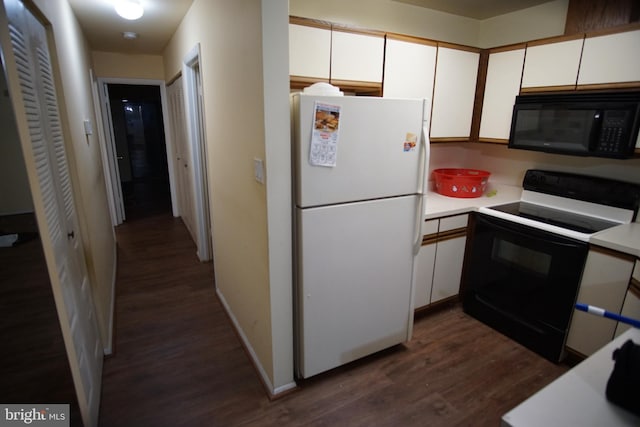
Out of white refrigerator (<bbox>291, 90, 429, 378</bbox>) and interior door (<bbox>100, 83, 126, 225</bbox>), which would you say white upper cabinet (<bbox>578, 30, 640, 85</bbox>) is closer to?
white refrigerator (<bbox>291, 90, 429, 378</bbox>)

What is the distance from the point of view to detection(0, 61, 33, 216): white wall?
1.20 metres

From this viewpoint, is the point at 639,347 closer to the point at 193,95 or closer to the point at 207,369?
the point at 207,369

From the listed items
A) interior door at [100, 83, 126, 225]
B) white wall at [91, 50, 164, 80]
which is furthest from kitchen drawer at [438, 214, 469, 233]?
interior door at [100, 83, 126, 225]

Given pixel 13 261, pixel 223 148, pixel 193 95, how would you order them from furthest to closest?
pixel 193 95 → pixel 223 148 → pixel 13 261

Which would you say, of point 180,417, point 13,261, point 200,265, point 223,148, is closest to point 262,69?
point 223,148

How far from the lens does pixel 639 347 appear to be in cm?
82

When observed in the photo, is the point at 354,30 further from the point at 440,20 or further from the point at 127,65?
the point at 127,65

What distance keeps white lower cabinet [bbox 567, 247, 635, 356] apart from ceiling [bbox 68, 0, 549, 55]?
1.96m

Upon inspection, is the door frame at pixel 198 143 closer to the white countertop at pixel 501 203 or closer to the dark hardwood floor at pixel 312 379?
the dark hardwood floor at pixel 312 379

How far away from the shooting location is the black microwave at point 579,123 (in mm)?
2002

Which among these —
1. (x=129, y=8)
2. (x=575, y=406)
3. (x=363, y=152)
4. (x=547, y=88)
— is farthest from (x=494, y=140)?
(x=129, y=8)

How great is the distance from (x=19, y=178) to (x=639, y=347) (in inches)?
77.0

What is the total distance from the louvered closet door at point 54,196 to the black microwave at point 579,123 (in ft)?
9.42

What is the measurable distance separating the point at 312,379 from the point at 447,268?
1.33 metres
